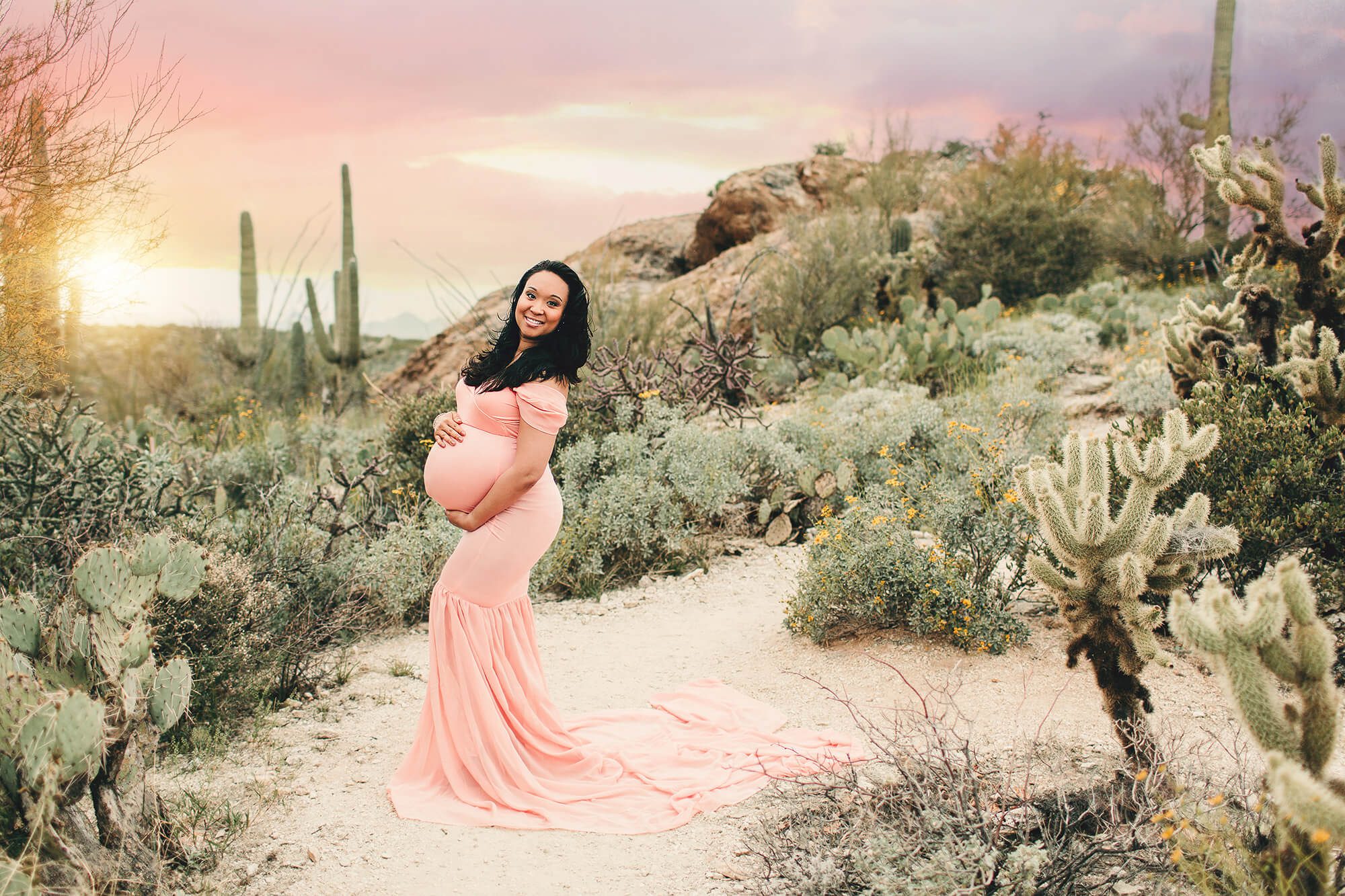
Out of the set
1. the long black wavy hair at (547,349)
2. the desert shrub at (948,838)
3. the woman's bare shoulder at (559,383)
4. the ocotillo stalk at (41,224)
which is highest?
the ocotillo stalk at (41,224)

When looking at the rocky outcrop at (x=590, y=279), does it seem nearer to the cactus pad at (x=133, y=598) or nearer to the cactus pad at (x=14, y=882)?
the cactus pad at (x=133, y=598)

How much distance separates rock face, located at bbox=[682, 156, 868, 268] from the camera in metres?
17.2

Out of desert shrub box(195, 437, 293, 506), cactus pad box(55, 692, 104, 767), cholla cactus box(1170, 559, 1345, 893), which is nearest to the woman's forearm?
cactus pad box(55, 692, 104, 767)

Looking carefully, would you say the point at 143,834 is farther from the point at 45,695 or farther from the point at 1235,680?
the point at 1235,680

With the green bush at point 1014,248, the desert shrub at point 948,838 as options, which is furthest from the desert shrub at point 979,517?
the green bush at point 1014,248

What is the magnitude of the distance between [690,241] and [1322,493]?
14367mm

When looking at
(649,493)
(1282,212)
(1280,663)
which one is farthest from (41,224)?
(1282,212)

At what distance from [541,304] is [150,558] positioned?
5.28 ft

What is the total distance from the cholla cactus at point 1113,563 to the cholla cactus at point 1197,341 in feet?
10.4

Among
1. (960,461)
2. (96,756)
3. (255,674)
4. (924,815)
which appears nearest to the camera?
(96,756)

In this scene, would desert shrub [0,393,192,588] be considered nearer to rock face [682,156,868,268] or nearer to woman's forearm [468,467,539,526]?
woman's forearm [468,467,539,526]

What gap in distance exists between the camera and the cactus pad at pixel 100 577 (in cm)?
289

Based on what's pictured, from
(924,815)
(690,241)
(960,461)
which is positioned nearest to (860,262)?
(690,241)

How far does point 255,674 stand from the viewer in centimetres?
472
